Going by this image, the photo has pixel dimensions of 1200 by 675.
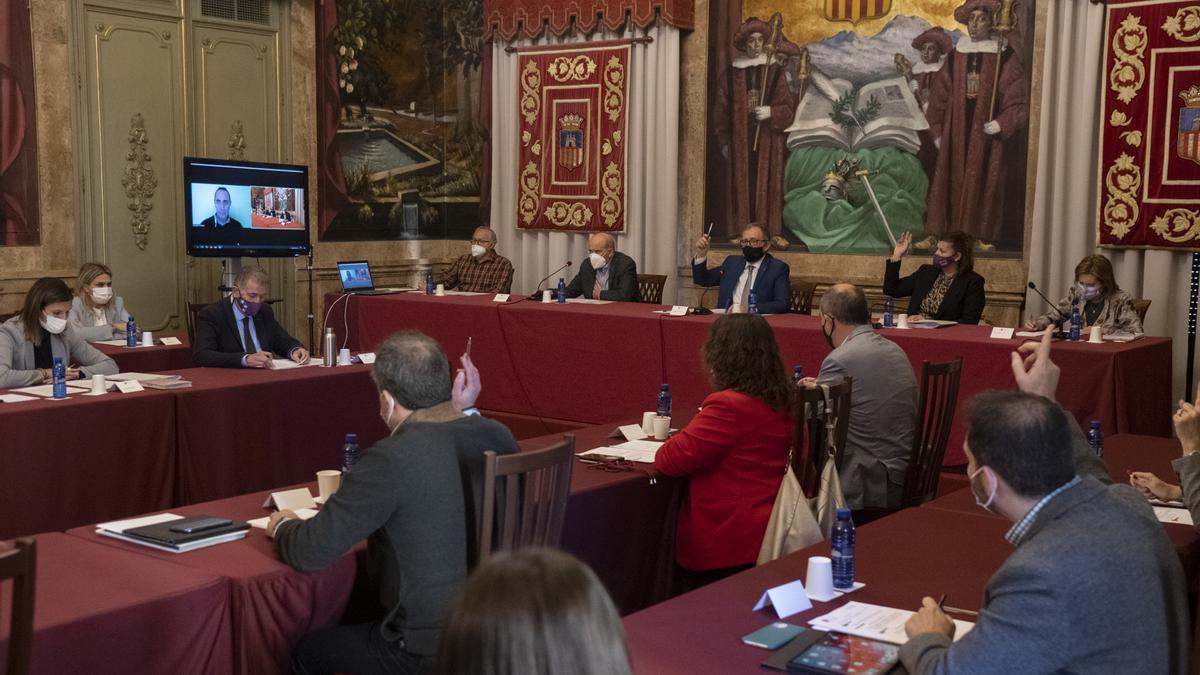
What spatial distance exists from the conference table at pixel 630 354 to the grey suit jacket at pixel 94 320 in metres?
1.52

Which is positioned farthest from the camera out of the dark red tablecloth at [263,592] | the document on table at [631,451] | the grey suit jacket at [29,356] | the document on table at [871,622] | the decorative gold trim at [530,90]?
the decorative gold trim at [530,90]

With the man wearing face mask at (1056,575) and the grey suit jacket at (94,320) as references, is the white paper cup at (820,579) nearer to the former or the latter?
the man wearing face mask at (1056,575)

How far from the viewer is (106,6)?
8289 millimetres

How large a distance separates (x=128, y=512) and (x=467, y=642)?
14.3 ft

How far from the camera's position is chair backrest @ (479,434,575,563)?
2.78m

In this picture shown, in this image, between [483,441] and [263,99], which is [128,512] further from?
[263,99]

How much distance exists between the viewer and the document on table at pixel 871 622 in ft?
7.74

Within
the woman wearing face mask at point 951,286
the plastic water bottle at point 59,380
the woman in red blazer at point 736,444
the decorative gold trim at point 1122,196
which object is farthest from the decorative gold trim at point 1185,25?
the plastic water bottle at point 59,380

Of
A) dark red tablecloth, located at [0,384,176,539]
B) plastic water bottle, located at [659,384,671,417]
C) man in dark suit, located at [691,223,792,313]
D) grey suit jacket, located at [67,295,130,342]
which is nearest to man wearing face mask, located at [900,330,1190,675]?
plastic water bottle, located at [659,384,671,417]

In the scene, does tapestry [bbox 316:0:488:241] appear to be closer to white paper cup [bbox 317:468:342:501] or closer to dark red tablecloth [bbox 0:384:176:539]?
dark red tablecloth [bbox 0:384:176:539]

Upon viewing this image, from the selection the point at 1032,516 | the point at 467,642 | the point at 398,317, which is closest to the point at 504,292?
the point at 398,317

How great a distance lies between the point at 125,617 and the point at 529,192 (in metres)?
8.46

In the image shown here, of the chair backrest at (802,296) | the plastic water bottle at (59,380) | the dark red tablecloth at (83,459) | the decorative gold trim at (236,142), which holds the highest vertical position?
the decorative gold trim at (236,142)

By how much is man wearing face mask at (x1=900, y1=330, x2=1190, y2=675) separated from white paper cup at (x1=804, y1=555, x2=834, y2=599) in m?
0.42
